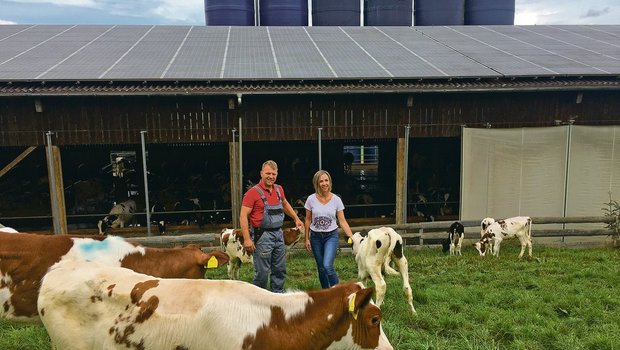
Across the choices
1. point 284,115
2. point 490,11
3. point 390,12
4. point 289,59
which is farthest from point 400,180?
point 490,11

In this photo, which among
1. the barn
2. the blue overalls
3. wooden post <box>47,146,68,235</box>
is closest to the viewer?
the blue overalls

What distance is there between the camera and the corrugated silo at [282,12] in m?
19.9

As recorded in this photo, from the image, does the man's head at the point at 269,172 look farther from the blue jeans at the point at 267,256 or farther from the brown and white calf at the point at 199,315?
the brown and white calf at the point at 199,315

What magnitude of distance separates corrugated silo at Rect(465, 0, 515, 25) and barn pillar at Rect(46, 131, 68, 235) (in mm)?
19023

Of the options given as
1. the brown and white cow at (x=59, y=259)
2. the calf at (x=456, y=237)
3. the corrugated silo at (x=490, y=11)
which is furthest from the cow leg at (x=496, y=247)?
the corrugated silo at (x=490, y=11)

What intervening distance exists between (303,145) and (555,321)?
1186 cm

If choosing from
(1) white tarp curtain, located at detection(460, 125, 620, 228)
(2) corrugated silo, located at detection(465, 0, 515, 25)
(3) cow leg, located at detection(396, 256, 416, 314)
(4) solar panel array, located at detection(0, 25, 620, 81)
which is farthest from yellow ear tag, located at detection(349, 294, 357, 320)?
(2) corrugated silo, located at detection(465, 0, 515, 25)

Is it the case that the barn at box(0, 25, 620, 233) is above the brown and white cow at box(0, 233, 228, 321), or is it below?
above

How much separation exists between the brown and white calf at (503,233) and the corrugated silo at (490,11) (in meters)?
13.7

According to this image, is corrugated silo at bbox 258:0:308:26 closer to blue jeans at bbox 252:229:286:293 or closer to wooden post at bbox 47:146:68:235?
wooden post at bbox 47:146:68:235

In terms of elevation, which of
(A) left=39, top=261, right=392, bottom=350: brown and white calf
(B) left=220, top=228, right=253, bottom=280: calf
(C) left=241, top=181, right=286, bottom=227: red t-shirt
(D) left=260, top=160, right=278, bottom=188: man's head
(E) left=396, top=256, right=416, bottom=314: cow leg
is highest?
(D) left=260, top=160, right=278, bottom=188: man's head

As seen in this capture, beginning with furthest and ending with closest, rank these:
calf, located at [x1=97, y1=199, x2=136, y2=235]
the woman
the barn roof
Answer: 1. calf, located at [x1=97, y1=199, x2=136, y2=235]
2. the barn roof
3. the woman

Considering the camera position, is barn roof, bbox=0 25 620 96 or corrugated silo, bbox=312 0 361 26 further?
corrugated silo, bbox=312 0 361 26

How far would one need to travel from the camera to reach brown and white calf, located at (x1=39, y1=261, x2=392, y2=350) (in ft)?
10.9
